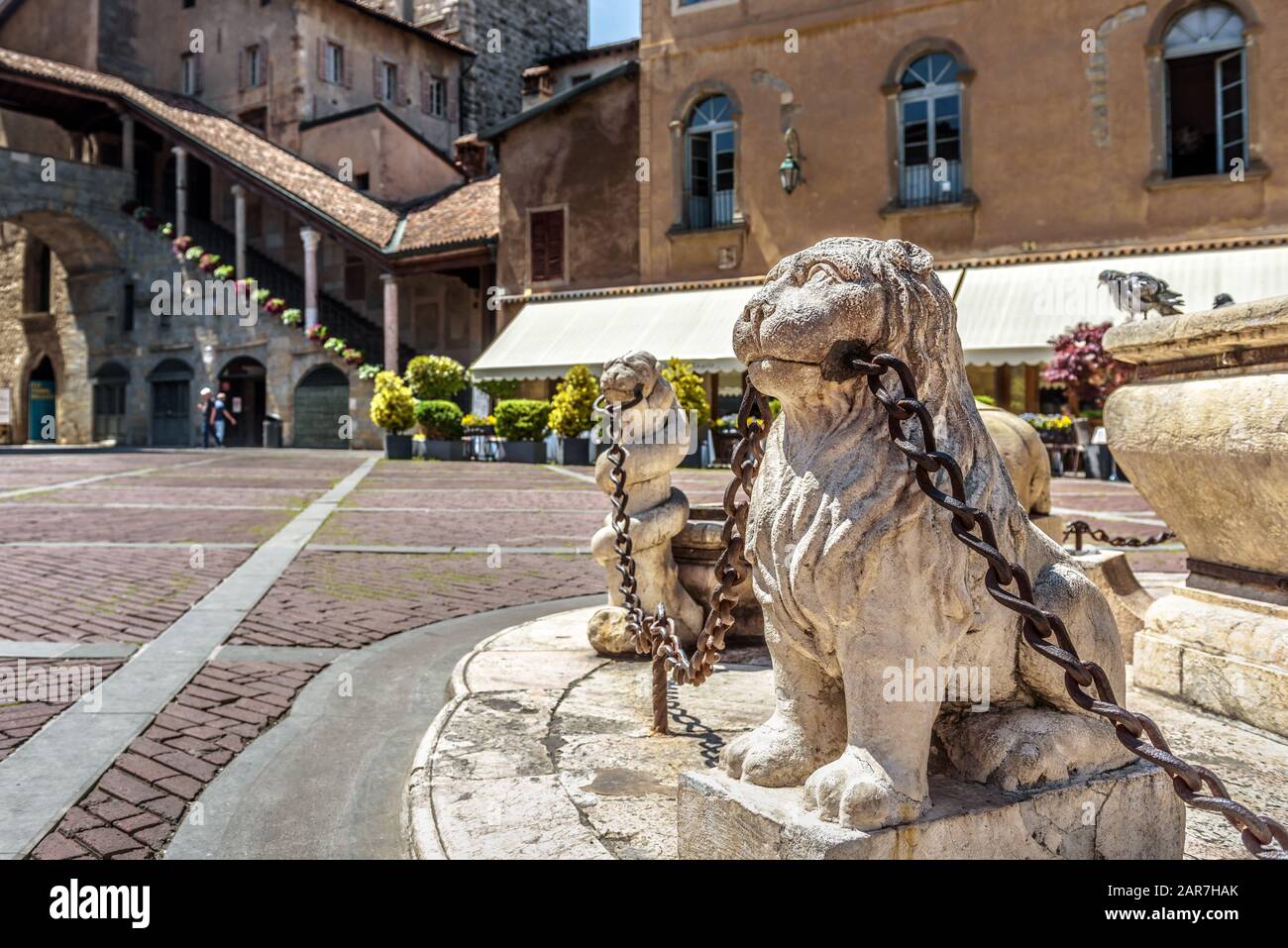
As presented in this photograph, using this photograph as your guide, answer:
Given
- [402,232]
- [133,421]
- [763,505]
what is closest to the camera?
[763,505]

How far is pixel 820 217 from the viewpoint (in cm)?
2086

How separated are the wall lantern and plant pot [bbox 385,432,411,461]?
10.2 meters

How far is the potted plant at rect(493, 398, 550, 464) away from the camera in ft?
71.3

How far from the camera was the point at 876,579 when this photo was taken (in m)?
1.82

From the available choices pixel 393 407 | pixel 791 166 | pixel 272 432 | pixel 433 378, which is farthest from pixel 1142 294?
pixel 272 432

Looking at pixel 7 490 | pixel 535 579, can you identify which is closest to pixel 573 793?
pixel 535 579

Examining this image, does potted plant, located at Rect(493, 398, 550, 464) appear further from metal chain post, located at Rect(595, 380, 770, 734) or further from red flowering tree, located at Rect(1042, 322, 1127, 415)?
metal chain post, located at Rect(595, 380, 770, 734)

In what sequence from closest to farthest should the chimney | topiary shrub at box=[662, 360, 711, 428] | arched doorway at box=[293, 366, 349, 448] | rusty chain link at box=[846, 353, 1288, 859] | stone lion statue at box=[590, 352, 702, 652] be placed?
rusty chain link at box=[846, 353, 1288, 859] < stone lion statue at box=[590, 352, 702, 652] < topiary shrub at box=[662, 360, 711, 428] < arched doorway at box=[293, 366, 349, 448] < the chimney

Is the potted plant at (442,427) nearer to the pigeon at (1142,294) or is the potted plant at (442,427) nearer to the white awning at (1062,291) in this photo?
the white awning at (1062,291)

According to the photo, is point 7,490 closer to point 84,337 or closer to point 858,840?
point 858,840

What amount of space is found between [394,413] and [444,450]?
1.43 metres

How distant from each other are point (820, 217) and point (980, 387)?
4.89 m

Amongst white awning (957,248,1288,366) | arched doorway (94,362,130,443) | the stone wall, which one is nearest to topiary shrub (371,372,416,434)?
white awning (957,248,1288,366)

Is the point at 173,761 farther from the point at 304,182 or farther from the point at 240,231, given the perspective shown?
the point at 304,182
